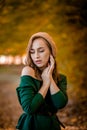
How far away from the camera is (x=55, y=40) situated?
388 cm

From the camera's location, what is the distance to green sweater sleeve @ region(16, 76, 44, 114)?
1.52 m

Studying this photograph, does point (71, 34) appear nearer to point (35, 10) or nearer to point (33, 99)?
point (35, 10)

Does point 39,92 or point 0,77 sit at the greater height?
point 39,92

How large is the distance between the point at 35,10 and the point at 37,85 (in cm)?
227

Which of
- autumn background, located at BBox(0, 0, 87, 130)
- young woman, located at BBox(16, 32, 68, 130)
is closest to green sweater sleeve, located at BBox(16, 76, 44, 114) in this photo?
young woman, located at BBox(16, 32, 68, 130)

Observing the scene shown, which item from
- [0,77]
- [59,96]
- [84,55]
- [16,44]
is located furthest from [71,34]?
[59,96]

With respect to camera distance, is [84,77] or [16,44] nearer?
[16,44]

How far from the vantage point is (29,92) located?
60.4 inches

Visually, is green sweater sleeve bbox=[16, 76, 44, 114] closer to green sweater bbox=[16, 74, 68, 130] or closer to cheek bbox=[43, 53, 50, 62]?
green sweater bbox=[16, 74, 68, 130]

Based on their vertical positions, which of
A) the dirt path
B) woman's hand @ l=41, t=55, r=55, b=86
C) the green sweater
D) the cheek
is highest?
the cheek

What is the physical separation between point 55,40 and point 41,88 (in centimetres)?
232

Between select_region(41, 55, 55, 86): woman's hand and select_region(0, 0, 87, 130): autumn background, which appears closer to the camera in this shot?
select_region(41, 55, 55, 86): woman's hand

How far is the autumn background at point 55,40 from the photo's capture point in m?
3.75

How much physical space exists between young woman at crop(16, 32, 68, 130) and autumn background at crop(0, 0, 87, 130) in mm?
2054
